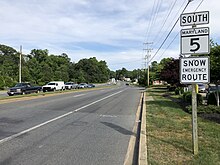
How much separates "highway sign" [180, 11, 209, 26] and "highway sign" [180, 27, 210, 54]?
176mm

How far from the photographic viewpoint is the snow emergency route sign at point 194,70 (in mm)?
6078

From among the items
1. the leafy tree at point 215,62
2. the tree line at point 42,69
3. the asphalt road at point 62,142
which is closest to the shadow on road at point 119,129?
the asphalt road at point 62,142

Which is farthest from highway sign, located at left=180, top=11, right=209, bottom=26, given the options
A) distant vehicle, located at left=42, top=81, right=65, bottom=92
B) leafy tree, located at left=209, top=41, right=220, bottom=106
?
distant vehicle, located at left=42, top=81, right=65, bottom=92

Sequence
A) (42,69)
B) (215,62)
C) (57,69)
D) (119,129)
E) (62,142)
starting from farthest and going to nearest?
(57,69) < (42,69) < (215,62) < (119,129) < (62,142)

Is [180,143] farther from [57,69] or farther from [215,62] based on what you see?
[57,69]

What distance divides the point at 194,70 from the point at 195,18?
1199mm

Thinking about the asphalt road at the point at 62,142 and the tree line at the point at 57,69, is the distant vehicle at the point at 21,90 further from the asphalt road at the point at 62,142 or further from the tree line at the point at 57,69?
the asphalt road at the point at 62,142

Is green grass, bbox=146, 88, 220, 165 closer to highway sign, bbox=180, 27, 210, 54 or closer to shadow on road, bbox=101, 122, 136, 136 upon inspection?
shadow on road, bbox=101, 122, 136, 136

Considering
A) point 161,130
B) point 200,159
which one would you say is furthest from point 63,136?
point 200,159

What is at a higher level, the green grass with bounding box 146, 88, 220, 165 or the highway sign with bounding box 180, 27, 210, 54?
the highway sign with bounding box 180, 27, 210, 54

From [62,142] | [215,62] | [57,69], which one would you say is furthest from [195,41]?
[57,69]

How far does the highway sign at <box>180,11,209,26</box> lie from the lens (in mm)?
6137

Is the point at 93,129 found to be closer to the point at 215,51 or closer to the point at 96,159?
the point at 96,159

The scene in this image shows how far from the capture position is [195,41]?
614 centimetres
